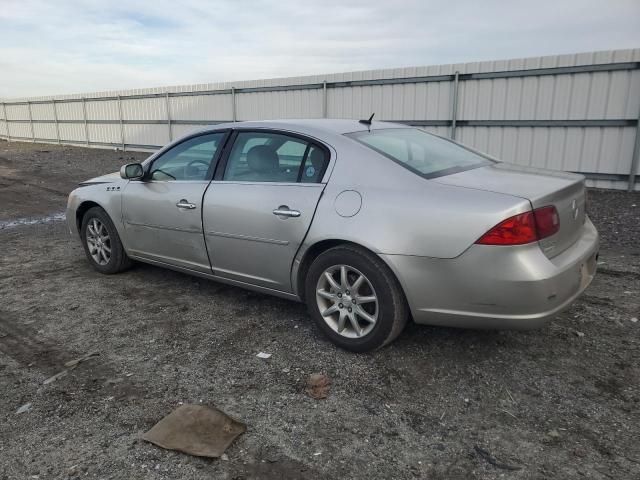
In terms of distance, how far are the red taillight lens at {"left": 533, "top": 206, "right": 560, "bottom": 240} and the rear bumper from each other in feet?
0.34

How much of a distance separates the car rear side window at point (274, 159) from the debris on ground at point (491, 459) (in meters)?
1.91

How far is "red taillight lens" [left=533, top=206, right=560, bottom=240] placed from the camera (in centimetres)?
281

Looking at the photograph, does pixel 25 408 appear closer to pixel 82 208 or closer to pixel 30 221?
pixel 82 208

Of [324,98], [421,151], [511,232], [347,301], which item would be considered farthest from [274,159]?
[324,98]

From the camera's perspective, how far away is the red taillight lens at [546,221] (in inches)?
110

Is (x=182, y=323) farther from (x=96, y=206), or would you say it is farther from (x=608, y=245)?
(x=608, y=245)

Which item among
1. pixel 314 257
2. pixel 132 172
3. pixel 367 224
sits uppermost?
pixel 132 172

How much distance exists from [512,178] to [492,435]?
1.57 metres

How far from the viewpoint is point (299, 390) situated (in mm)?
2984

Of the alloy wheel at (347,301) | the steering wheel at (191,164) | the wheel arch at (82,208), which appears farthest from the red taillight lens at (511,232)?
the wheel arch at (82,208)

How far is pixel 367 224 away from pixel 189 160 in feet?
6.48

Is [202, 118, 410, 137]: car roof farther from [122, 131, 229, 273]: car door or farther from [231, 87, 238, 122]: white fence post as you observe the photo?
[231, 87, 238, 122]: white fence post

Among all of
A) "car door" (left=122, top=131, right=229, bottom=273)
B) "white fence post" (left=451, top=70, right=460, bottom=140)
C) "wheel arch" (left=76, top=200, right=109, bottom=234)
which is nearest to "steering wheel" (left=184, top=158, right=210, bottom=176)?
"car door" (left=122, top=131, right=229, bottom=273)

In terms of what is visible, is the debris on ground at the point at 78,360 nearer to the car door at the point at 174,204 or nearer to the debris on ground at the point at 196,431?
the debris on ground at the point at 196,431
